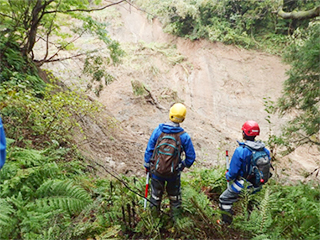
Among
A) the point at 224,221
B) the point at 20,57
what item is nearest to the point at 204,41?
the point at 20,57

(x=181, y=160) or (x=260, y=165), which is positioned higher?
(x=181, y=160)

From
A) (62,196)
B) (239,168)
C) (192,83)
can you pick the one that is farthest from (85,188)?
(192,83)

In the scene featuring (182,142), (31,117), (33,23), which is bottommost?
(182,142)

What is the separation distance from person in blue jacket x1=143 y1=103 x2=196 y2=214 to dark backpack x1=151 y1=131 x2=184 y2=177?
0.38 ft

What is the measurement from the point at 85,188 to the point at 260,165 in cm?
306

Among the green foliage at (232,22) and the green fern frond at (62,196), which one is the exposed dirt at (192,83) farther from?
the green fern frond at (62,196)

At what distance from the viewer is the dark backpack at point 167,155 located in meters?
3.50

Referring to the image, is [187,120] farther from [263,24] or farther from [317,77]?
[263,24]

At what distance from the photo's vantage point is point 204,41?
20.3 m

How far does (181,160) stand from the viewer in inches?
150

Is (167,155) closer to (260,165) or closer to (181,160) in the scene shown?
(181,160)

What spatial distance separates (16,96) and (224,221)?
16.2 feet

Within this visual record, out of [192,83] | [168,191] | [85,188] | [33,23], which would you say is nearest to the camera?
[168,191]

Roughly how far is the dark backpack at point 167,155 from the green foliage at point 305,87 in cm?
523
